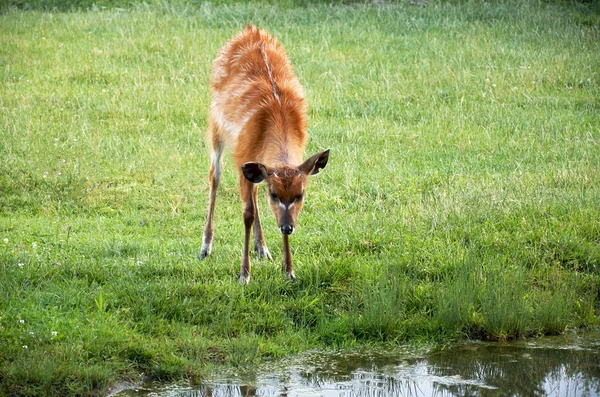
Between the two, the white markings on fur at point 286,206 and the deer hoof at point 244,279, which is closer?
the white markings on fur at point 286,206

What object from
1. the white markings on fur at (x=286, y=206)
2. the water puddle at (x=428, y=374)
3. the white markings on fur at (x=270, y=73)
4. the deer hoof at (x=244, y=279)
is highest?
the white markings on fur at (x=270, y=73)

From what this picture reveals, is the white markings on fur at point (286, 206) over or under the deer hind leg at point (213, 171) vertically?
under

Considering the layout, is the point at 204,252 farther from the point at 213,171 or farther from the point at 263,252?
the point at 213,171

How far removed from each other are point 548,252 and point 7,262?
190 inches

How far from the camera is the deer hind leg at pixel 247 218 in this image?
8.24 metres

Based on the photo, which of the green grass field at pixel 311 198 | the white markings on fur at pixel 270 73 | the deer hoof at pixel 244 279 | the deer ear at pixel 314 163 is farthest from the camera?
the white markings on fur at pixel 270 73

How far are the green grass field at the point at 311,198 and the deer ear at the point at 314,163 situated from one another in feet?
3.08

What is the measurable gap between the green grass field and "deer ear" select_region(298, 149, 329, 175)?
940mm

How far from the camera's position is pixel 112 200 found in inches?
412

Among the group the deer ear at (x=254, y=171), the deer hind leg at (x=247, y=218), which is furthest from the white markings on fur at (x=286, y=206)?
the deer hind leg at (x=247, y=218)

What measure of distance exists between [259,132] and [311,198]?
6.41 feet

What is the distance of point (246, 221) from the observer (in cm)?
855

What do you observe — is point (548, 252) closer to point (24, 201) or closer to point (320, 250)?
point (320, 250)

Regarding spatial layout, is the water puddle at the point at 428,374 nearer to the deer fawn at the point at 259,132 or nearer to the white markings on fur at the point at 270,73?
the deer fawn at the point at 259,132
